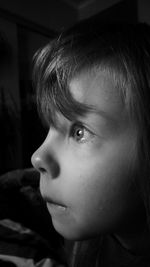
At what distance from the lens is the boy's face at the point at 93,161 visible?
347mm

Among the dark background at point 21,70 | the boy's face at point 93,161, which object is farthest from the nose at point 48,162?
the dark background at point 21,70

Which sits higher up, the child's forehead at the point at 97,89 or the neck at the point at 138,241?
the child's forehead at the point at 97,89

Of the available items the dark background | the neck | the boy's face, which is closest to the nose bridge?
the boy's face

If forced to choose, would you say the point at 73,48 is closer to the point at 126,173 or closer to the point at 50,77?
the point at 50,77

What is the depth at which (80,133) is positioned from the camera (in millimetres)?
362

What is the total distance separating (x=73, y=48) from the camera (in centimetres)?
39

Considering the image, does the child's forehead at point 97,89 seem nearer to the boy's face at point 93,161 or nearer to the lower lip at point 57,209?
the boy's face at point 93,161

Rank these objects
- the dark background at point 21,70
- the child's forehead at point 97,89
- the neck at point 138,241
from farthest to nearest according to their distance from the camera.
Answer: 1. the dark background at point 21,70
2. the neck at point 138,241
3. the child's forehead at point 97,89

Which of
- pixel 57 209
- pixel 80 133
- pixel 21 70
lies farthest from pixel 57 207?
pixel 21 70

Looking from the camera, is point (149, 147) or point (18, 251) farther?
point (18, 251)

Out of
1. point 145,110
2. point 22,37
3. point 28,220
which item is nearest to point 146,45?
point 145,110

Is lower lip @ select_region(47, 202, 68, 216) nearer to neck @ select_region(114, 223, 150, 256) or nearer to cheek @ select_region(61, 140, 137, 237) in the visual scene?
cheek @ select_region(61, 140, 137, 237)

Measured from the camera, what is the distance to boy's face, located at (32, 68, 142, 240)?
1.14 ft

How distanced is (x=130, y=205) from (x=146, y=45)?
0.69 ft
